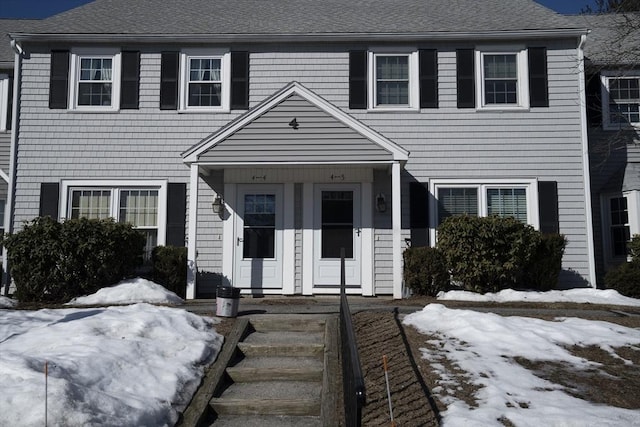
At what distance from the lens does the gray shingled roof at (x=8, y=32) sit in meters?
11.8

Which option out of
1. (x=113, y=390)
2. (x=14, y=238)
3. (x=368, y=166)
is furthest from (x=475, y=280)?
(x=14, y=238)

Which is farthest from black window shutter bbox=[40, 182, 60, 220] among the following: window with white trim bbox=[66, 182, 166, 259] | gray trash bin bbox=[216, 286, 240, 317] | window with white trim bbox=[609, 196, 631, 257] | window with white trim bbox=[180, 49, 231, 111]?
window with white trim bbox=[609, 196, 631, 257]

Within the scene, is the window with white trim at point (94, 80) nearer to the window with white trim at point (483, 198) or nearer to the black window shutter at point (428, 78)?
the black window shutter at point (428, 78)

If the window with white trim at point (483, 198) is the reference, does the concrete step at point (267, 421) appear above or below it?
below

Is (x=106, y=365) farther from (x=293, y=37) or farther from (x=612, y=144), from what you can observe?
(x=612, y=144)

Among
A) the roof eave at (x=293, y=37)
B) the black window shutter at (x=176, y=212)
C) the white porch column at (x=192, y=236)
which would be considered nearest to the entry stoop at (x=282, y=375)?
the white porch column at (x=192, y=236)

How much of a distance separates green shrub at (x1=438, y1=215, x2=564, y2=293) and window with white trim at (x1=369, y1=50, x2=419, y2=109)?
119 inches

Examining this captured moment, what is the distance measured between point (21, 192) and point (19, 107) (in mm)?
1866

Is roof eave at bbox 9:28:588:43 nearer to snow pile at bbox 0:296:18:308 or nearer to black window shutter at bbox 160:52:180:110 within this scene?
black window shutter at bbox 160:52:180:110

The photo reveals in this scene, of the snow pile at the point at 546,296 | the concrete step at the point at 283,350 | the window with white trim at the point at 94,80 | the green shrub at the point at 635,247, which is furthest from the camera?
the window with white trim at the point at 94,80

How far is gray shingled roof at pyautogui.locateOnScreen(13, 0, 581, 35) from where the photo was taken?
11.1 meters

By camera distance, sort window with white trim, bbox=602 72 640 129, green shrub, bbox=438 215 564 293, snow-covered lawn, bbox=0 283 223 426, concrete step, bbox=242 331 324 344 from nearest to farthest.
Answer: snow-covered lawn, bbox=0 283 223 426 < concrete step, bbox=242 331 324 344 < green shrub, bbox=438 215 564 293 < window with white trim, bbox=602 72 640 129

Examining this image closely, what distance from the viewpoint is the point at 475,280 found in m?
9.52

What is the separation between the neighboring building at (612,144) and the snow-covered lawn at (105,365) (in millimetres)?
9088
